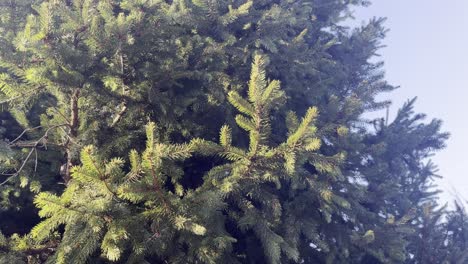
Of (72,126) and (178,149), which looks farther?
(72,126)

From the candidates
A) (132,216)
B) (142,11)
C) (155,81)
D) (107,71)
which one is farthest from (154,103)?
(132,216)

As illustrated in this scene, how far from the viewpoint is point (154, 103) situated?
4.29 m

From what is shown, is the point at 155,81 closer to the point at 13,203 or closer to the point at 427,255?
the point at 13,203

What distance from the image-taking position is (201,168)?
511 centimetres

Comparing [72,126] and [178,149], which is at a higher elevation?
[178,149]

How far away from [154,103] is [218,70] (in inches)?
42.5

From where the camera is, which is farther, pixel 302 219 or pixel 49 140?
pixel 302 219

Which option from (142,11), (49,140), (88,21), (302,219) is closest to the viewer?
(88,21)

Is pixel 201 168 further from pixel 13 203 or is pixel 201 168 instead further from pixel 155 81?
pixel 13 203

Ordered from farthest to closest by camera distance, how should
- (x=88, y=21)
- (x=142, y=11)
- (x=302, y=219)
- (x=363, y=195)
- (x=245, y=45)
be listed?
1. (x=245, y=45)
2. (x=363, y=195)
3. (x=302, y=219)
4. (x=142, y=11)
5. (x=88, y=21)

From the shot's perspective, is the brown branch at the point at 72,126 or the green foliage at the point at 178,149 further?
the brown branch at the point at 72,126

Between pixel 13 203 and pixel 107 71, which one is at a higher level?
pixel 107 71

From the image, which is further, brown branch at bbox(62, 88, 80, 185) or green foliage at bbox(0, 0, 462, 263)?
brown branch at bbox(62, 88, 80, 185)

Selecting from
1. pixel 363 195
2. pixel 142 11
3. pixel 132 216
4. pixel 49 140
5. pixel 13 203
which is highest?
pixel 142 11
